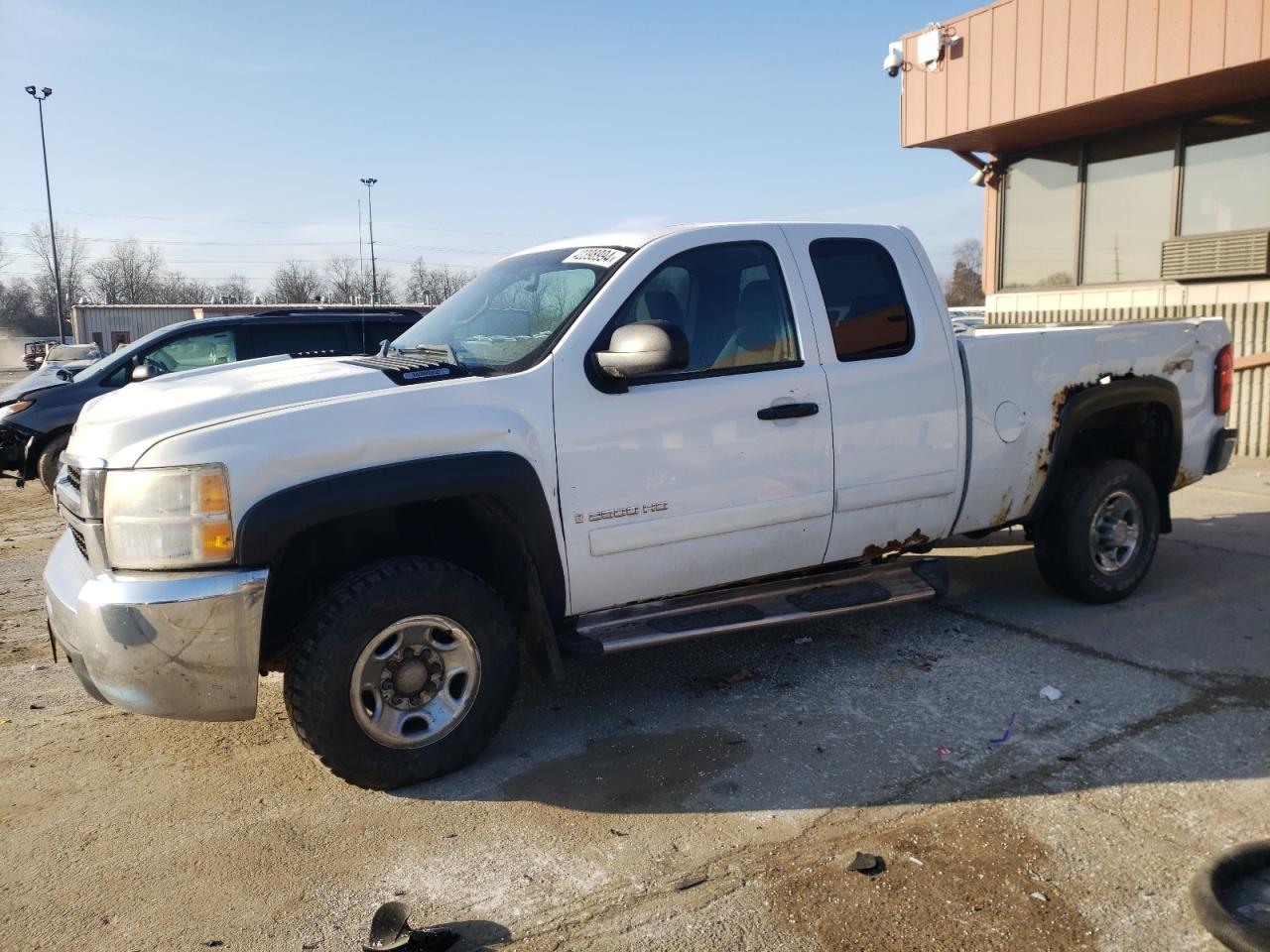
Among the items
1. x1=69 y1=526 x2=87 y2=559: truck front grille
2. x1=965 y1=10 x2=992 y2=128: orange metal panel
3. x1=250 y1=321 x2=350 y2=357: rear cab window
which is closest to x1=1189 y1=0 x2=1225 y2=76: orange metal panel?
x1=965 y1=10 x2=992 y2=128: orange metal panel

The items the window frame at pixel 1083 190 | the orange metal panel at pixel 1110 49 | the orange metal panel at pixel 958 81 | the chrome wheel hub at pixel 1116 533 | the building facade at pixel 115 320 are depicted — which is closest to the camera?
the chrome wheel hub at pixel 1116 533

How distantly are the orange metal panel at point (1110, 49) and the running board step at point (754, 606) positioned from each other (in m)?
8.61

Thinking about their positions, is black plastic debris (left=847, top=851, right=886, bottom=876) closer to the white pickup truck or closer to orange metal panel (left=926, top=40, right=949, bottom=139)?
the white pickup truck

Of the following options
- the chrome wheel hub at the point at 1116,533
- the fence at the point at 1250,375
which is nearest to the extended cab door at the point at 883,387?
the chrome wheel hub at the point at 1116,533

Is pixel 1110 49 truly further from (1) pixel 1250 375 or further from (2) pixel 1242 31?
(1) pixel 1250 375

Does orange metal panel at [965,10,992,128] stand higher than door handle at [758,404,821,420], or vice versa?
orange metal panel at [965,10,992,128]

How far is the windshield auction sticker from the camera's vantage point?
4289 millimetres

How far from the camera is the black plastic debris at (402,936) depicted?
278 centimetres

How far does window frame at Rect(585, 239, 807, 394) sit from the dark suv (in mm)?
6198

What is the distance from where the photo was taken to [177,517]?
3.28 meters

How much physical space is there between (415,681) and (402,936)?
104cm

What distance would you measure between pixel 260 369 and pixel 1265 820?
4150 millimetres

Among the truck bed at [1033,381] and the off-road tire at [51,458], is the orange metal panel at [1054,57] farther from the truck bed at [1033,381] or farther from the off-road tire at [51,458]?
the off-road tire at [51,458]

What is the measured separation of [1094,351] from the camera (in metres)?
5.39
